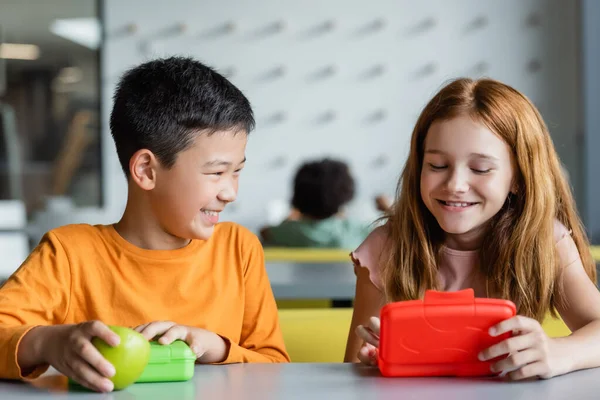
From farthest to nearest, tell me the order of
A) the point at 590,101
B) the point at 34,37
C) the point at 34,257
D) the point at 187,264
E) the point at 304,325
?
the point at 34,37 < the point at 590,101 < the point at 304,325 < the point at 187,264 < the point at 34,257

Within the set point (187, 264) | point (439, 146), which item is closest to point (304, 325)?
point (187, 264)

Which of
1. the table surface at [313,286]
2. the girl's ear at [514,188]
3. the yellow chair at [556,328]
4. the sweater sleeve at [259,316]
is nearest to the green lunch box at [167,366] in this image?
the sweater sleeve at [259,316]

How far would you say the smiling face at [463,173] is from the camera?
1390 millimetres

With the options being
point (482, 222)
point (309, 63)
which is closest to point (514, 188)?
point (482, 222)

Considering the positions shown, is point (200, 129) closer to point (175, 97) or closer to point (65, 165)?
point (175, 97)

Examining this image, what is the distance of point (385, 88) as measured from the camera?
618 centimetres

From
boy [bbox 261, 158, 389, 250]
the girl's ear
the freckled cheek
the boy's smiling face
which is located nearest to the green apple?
the boy's smiling face

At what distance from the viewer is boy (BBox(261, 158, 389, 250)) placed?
153 inches

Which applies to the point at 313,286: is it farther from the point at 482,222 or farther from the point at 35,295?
the point at 35,295

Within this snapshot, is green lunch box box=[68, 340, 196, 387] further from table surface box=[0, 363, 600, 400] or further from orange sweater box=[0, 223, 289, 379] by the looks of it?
orange sweater box=[0, 223, 289, 379]

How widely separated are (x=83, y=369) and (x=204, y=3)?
18.0 feet

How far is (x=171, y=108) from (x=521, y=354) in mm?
685

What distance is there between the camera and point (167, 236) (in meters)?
1.37

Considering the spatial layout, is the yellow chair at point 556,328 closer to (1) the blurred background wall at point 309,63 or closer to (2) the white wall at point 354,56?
(1) the blurred background wall at point 309,63
